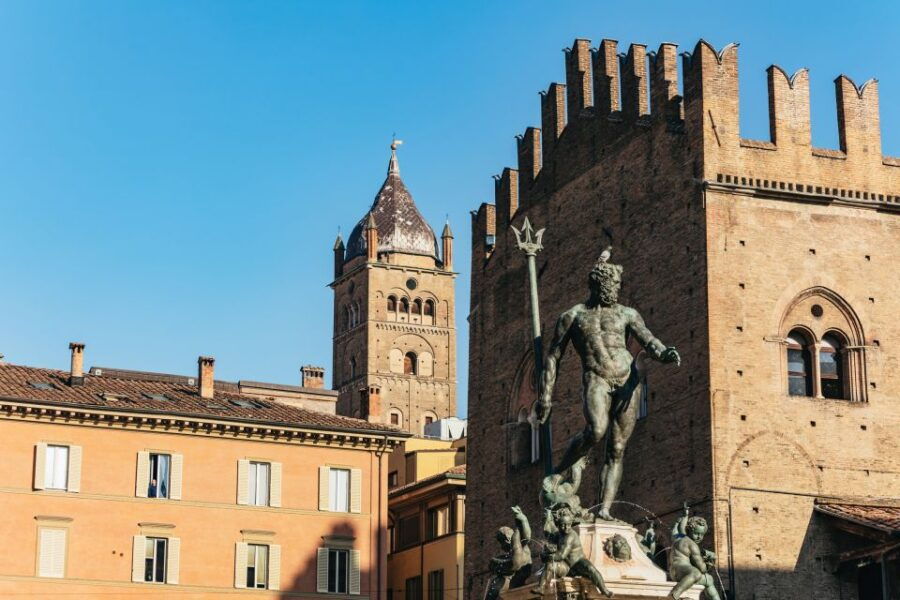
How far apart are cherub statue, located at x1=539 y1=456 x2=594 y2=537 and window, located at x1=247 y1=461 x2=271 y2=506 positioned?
3384 centimetres

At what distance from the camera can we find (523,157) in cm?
4628

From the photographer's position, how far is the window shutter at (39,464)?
46312 mm

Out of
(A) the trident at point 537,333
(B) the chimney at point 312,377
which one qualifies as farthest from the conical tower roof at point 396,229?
(A) the trident at point 537,333

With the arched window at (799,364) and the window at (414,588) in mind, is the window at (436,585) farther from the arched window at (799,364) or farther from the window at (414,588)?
the arched window at (799,364)

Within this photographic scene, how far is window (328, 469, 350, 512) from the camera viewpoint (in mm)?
49969

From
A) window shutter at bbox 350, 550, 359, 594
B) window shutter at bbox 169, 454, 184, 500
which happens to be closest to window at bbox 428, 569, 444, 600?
window shutter at bbox 350, 550, 359, 594

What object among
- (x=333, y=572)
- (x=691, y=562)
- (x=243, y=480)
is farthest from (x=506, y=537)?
(x=333, y=572)

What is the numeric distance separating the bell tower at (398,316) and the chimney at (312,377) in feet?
64.1

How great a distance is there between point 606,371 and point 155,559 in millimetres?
33135

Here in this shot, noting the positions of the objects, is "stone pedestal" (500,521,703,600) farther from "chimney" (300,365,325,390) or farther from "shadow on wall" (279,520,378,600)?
"chimney" (300,365,325,390)

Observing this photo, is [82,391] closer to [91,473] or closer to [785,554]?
[91,473]

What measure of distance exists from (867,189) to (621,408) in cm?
2351

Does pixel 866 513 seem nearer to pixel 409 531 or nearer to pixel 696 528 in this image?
pixel 696 528

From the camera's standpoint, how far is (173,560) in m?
47.2
